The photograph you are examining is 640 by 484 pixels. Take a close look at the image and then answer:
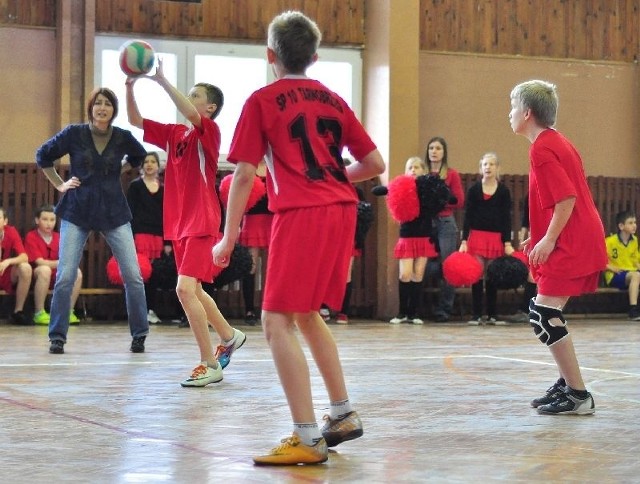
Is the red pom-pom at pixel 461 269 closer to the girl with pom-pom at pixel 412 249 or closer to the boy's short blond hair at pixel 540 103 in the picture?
the girl with pom-pom at pixel 412 249

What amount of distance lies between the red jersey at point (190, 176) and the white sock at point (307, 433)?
2812 millimetres

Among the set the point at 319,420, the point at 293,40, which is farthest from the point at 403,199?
the point at 293,40

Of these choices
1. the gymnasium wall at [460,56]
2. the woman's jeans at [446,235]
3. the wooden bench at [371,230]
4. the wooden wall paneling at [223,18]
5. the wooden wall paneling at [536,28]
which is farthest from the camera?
the wooden wall paneling at [536,28]

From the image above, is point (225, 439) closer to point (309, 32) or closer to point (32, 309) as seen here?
point (309, 32)

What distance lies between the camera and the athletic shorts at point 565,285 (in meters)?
5.97

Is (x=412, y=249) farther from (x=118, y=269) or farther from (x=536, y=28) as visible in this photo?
(x=536, y=28)

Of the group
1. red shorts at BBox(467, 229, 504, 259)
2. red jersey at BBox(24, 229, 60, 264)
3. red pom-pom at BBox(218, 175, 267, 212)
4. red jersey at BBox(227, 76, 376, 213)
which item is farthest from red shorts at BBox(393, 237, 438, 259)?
red jersey at BBox(227, 76, 376, 213)

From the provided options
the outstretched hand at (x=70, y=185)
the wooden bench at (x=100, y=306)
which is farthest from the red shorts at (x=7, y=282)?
the outstretched hand at (x=70, y=185)

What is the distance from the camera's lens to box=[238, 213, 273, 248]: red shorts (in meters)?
13.8

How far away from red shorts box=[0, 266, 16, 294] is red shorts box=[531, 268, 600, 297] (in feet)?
28.7

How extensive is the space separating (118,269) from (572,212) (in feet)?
27.3

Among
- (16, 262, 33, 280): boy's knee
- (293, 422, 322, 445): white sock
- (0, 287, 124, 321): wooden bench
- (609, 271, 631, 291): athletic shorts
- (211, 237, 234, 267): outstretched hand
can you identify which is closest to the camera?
(293, 422, 322, 445): white sock

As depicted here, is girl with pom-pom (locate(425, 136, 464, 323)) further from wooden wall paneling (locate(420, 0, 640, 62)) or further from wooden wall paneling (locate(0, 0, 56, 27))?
wooden wall paneling (locate(0, 0, 56, 27))

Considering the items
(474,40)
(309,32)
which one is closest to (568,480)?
(309,32)
